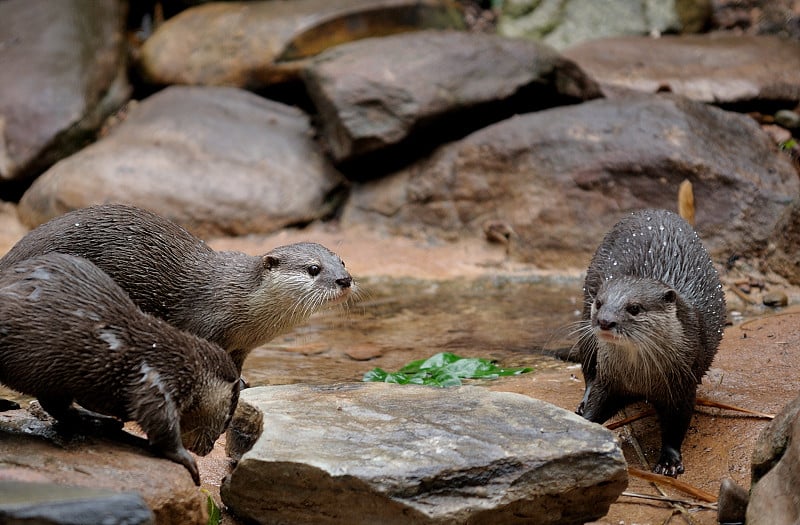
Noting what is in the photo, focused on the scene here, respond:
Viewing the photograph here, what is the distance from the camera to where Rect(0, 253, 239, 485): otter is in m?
2.63

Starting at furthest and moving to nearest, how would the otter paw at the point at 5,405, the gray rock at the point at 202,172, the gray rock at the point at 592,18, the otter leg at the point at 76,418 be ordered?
the gray rock at the point at 592,18 < the gray rock at the point at 202,172 < the otter paw at the point at 5,405 < the otter leg at the point at 76,418

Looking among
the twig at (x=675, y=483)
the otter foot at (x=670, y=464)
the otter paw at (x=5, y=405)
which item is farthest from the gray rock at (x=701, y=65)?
the otter paw at (x=5, y=405)

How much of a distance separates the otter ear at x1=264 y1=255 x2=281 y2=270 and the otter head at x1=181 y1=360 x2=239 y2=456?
1433mm

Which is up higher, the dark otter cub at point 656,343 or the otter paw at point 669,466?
the dark otter cub at point 656,343

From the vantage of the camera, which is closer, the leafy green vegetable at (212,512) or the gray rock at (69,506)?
the gray rock at (69,506)

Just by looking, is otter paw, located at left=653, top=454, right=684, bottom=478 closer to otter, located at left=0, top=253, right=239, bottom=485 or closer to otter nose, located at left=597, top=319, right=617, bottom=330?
otter nose, located at left=597, top=319, right=617, bottom=330

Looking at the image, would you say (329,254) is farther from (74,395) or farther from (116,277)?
(74,395)

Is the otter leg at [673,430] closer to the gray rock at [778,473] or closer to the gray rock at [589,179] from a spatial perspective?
the gray rock at [778,473]

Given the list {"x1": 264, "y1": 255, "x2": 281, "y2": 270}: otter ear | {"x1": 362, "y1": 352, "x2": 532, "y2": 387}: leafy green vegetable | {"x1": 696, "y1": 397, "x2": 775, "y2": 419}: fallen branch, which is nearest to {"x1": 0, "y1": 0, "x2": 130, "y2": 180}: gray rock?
{"x1": 264, "y1": 255, "x2": 281, "y2": 270}: otter ear

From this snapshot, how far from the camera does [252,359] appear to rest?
527 cm

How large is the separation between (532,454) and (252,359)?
2851 mm

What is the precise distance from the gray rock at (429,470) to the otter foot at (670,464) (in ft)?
2.24

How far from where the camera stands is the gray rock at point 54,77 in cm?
868

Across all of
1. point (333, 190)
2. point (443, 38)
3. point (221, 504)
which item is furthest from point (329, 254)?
point (443, 38)
